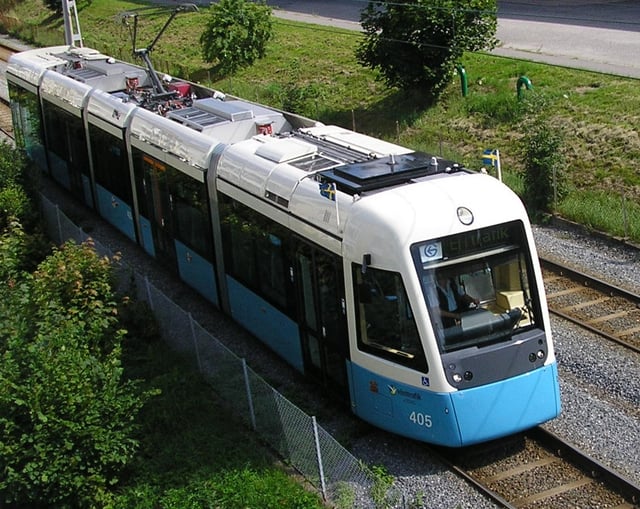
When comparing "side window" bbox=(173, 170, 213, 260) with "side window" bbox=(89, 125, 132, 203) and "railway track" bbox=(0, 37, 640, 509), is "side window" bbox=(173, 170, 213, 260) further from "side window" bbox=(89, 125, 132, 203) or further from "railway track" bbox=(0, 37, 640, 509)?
"railway track" bbox=(0, 37, 640, 509)

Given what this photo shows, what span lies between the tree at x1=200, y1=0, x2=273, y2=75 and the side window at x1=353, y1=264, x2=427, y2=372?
2505cm

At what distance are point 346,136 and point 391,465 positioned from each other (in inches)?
199

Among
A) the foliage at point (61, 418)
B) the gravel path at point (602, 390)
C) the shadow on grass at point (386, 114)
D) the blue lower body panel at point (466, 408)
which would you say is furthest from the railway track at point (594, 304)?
the shadow on grass at point (386, 114)

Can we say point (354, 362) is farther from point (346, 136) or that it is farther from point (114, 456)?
point (346, 136)

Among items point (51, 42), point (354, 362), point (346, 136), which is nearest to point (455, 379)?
point (354, 362)

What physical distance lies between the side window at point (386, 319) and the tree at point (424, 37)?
1525 centimetres

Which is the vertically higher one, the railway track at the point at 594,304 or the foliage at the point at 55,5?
the foliage at the point at 55,5

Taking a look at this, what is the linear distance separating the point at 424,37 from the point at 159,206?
10.9 metres

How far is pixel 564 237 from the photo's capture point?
1831cm

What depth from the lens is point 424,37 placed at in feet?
82.3

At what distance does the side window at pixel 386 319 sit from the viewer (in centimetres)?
1030

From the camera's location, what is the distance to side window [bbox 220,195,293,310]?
41.5 feet

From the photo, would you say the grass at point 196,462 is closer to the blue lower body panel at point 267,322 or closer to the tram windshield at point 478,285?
the blue lower body panel at point 267,322

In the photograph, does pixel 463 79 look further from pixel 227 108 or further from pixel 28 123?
pixel 227 108
